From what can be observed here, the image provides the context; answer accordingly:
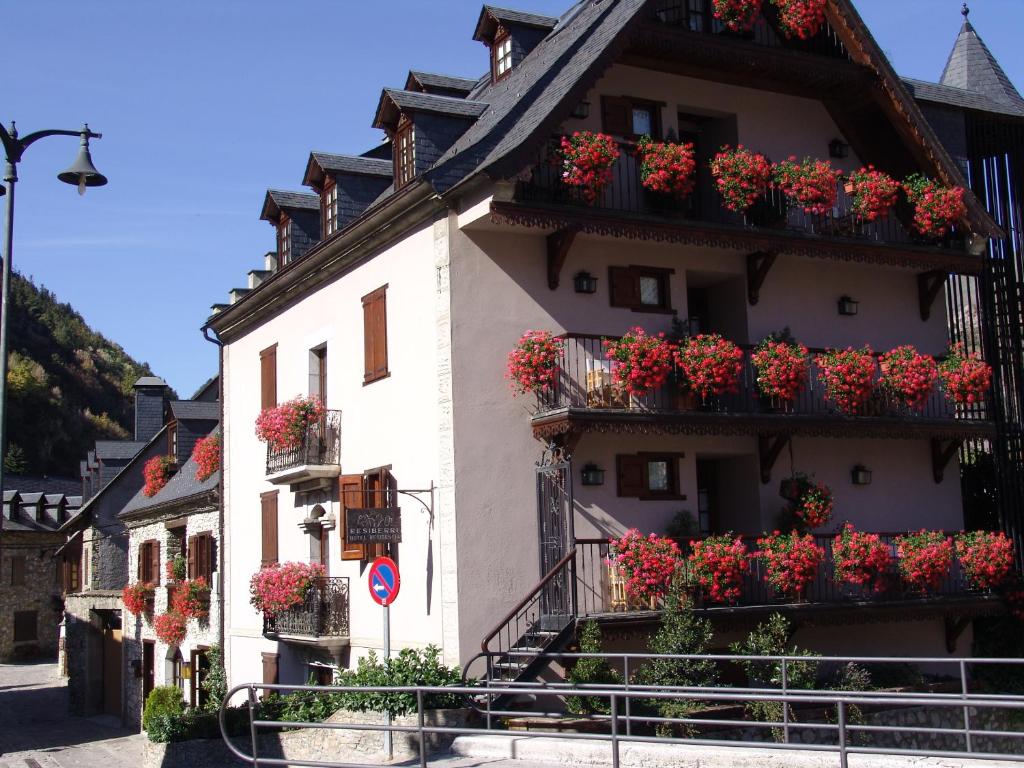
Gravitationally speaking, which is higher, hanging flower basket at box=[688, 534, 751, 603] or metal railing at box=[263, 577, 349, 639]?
hanging flower basket at box=[688, 534, 751, 603]

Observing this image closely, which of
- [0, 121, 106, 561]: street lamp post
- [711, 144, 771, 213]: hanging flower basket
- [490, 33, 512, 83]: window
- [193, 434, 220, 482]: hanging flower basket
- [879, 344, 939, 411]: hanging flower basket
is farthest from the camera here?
[193, 434, 220, 482]: hanging flower basket

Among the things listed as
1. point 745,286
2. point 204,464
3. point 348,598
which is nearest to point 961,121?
point 745,286

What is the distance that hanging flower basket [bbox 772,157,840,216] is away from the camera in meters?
20.3

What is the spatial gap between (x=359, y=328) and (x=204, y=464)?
10.8m

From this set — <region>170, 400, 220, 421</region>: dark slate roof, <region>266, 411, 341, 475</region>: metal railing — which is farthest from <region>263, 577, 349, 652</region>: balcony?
<region>170, 400, 220, 421</region>: dark slate roof

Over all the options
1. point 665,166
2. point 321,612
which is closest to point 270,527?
point 321,612

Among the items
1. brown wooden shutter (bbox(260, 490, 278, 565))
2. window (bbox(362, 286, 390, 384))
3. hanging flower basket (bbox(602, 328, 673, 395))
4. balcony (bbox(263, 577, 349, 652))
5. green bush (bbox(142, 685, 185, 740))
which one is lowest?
green bush (bbox(142, 685, 185, 740))

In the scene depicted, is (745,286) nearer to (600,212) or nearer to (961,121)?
(600,212)

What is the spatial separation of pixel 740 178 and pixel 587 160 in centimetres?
288

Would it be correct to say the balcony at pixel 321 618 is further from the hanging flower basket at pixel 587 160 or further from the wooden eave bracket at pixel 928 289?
the wooden eave bracket at pixel 928 289

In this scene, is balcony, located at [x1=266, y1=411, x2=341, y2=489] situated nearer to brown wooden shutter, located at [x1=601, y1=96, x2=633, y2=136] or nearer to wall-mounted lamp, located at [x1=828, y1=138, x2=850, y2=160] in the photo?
brown wooden shutter, located at [x1=601, y1=96, x2=633, y2=136]

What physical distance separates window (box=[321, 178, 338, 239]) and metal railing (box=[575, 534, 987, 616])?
8941mm

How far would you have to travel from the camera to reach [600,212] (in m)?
18.9

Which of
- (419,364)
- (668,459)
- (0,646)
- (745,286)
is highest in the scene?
(745,286)
